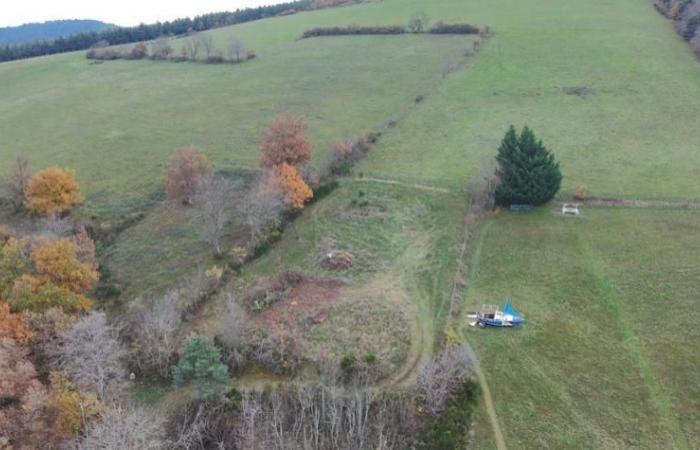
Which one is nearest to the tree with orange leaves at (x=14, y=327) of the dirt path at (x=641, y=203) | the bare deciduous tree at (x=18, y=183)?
the bare deciduous tree at (x=18, y=183)

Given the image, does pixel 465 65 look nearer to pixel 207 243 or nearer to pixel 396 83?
pixel 396 83

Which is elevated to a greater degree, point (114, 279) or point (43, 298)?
point (43, 298)

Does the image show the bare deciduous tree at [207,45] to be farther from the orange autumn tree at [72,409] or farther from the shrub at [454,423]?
the shrub at [454,423]

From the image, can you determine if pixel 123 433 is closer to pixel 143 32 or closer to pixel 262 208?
pixel 262 208

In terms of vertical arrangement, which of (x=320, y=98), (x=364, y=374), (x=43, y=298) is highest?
(x=320, y=98)

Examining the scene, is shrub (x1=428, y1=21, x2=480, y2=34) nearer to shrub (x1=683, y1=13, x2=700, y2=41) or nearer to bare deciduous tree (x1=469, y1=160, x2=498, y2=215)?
shrub (x1=683, y1=13, x2=700, y2=41)

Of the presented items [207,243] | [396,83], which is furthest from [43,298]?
[396,83]
